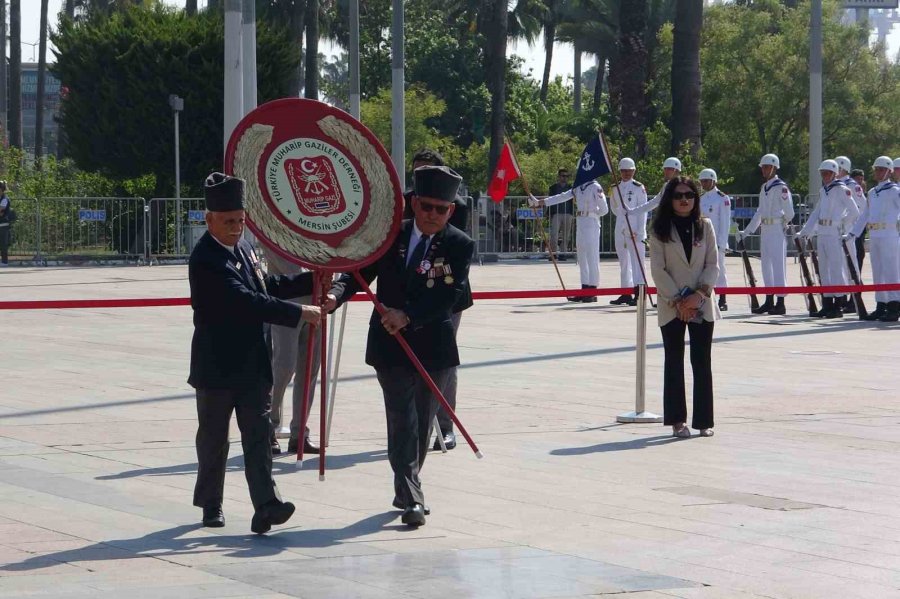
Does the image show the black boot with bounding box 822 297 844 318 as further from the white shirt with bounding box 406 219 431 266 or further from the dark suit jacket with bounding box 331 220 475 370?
the white shirt with bounding box 406 219 431 266

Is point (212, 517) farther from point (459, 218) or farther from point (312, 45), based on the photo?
point (312, 45)

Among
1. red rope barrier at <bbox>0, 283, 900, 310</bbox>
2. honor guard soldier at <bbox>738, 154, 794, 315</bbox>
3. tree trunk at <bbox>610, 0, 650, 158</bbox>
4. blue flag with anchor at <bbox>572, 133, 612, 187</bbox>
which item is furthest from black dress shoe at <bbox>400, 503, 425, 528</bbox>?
tree trunk at <bbox>610, 0, 650, 158</bbox>

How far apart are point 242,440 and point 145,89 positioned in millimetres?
32285

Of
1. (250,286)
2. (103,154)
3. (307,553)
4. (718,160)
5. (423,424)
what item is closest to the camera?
(307,553)

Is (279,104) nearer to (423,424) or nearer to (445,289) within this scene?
(445,289)

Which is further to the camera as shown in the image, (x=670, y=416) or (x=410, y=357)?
(x=670, y=416)

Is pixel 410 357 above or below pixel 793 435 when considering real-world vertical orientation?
above

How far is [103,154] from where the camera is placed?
3944 cm

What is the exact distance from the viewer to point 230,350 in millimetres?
7574

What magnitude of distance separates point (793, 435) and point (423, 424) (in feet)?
11.6

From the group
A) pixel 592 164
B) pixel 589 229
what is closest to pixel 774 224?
pixel 589 229

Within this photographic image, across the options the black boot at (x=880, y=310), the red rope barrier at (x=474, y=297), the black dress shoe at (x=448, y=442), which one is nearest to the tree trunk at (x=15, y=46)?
the black boot at (x=880, y=310)

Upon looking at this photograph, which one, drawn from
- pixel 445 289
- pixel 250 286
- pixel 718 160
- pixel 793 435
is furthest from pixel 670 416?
→ pixel 718 160

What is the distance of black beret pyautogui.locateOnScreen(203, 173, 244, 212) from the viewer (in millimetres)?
7434
